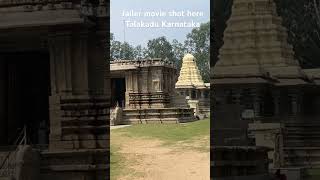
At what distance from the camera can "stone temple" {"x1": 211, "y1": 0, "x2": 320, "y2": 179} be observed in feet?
20.8

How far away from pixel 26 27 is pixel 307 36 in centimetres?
366

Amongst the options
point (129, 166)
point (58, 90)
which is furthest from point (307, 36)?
point (58, 90)

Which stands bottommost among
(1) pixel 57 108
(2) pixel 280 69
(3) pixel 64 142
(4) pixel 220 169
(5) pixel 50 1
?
(4) pixel 220 169

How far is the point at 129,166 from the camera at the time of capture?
6195 mm

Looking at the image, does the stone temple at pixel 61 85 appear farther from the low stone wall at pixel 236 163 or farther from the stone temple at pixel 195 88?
the low stone wall at pixel 236 163

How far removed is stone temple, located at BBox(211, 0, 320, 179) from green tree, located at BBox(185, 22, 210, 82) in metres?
0.21

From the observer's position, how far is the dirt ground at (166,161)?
6148 mm

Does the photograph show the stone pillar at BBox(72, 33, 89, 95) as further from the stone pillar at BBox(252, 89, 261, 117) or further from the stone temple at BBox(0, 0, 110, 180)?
the stone pillar at BBox(252, 89, 261, 117)

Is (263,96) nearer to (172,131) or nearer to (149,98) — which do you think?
(172,131)

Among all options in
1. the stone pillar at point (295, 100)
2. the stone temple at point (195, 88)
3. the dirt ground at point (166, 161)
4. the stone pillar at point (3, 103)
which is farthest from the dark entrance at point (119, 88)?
the stone pillar at point (295, 100)

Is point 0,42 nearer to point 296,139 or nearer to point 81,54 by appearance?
point 81,54

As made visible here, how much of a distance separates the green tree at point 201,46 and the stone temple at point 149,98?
0.39 m

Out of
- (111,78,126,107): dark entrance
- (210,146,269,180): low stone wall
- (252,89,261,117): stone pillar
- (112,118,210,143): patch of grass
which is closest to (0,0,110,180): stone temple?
(112,118,210,143): patch of grass

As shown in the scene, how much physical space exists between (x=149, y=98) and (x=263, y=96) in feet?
8.66
